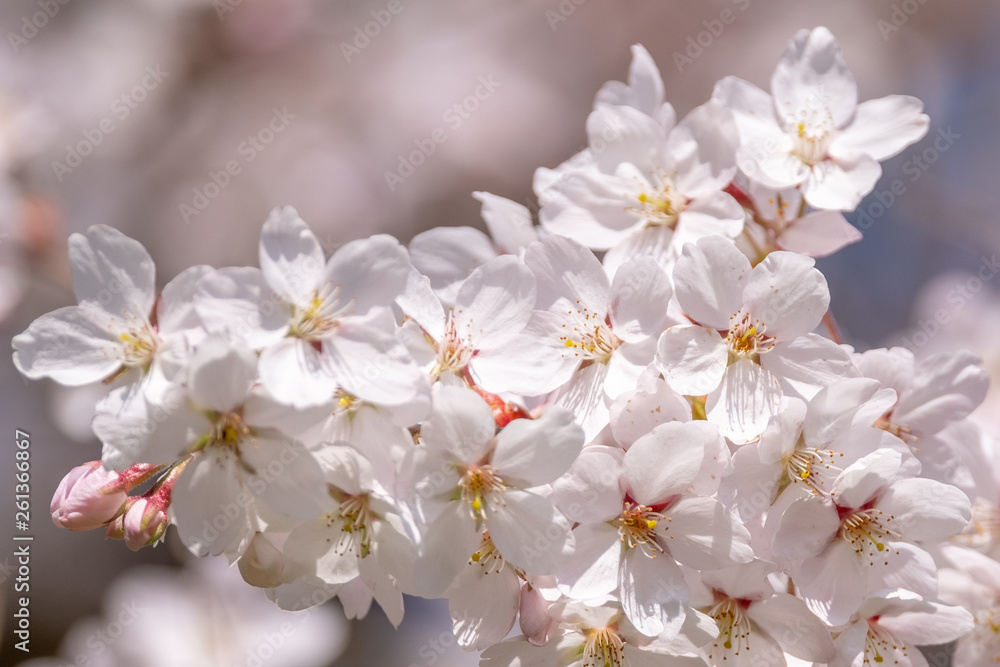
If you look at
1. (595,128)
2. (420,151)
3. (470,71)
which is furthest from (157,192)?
(595,128)

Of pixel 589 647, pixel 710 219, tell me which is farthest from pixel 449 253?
pixel 589 647

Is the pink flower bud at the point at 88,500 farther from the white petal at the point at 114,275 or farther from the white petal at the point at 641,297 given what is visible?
the white petal at the point at 641,297

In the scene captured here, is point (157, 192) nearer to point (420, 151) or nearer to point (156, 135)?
point (156, 135)

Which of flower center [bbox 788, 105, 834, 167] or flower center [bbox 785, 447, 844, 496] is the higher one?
flower center [bbox 788, 105, 834, 167]

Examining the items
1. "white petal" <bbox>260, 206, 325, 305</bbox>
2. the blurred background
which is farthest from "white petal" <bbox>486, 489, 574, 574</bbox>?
the blurred background

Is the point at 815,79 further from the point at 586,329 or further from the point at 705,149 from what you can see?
the point at 586,329

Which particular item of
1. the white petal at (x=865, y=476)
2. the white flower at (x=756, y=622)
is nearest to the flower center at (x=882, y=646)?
the white flower at (x=756, y=622)

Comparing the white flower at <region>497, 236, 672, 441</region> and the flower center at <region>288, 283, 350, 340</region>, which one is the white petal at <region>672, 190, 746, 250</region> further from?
the flower center at <region>288, 283, 350, 340</region>

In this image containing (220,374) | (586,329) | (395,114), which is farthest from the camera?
(395,114)
